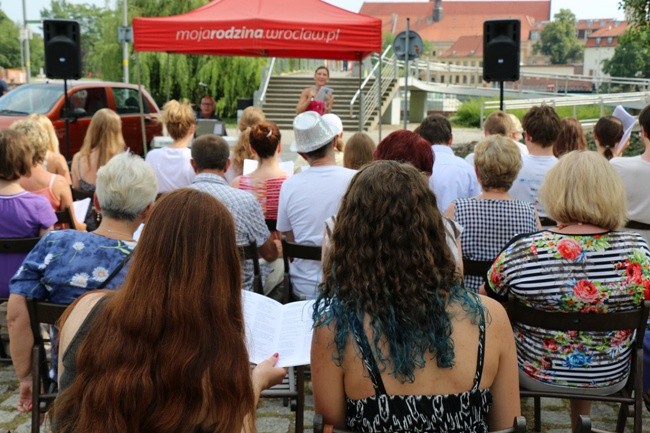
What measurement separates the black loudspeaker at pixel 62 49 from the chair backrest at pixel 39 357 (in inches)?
313

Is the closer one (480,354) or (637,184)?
(480,354)

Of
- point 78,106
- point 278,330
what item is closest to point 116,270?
point 278,330

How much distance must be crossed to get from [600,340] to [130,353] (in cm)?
203

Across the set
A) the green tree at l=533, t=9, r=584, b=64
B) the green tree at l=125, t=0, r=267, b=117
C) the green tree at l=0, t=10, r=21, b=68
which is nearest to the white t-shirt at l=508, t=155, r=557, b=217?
the green tree at l=125, t=0, r=267, b=117

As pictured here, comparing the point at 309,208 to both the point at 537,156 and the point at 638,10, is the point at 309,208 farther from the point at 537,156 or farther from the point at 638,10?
the point at 638,10

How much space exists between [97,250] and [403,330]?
4.52 feet

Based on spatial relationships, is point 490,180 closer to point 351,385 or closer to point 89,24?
point 351,385

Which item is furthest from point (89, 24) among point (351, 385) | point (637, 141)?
point (351, 385)

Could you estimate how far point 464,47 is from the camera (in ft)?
417

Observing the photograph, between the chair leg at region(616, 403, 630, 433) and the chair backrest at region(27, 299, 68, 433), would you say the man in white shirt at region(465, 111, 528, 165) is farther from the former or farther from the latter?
the chair backrest at region(27, 299, 68, 433)

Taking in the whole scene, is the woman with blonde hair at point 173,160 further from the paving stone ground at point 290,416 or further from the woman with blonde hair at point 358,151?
the paving stone ground at point 290,416

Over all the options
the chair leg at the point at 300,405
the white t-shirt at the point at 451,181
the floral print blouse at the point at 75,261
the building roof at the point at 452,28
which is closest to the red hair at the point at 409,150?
the white t-shirt at the point at 451,181

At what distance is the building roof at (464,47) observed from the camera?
124188 mm

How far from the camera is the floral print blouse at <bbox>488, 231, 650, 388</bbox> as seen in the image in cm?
300
